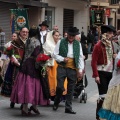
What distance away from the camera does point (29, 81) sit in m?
8.24

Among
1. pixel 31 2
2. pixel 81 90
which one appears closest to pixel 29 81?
pixel 81 90

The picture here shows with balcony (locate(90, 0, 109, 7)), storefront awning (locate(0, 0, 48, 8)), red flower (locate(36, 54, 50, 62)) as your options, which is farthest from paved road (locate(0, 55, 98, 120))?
balcony (locate(90, 0, 109, 7))

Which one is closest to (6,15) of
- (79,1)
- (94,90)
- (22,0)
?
(22,0)

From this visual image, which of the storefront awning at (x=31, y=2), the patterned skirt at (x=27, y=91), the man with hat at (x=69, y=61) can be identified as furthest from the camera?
the storefront awning at (x=31, y=2)

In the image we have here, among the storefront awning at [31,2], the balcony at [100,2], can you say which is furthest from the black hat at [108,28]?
the balcony at [100,2]

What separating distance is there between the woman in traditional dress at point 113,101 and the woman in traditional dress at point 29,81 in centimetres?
164

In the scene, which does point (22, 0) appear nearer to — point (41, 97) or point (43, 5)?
point (43, 5)

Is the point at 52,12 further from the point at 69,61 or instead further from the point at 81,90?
the point at 69,61

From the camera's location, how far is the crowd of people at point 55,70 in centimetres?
729

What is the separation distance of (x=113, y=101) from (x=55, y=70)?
3.03 meters

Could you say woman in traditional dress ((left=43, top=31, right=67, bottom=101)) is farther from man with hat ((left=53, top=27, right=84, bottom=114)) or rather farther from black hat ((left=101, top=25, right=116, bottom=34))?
black hat ((left=101, top=25, right=116, bottom=34))

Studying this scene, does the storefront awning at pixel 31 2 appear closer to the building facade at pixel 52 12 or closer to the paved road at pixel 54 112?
the building facade at pixel 52 12

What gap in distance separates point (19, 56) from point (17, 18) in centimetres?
528

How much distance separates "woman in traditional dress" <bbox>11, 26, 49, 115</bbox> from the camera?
819cm
